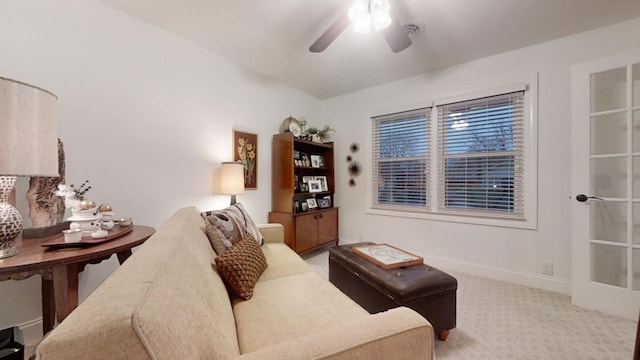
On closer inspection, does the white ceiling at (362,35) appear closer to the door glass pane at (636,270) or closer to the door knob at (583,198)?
the door knob at (583,198)

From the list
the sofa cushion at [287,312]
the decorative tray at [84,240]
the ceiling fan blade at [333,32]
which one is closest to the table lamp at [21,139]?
the decorative tray at [84,240]

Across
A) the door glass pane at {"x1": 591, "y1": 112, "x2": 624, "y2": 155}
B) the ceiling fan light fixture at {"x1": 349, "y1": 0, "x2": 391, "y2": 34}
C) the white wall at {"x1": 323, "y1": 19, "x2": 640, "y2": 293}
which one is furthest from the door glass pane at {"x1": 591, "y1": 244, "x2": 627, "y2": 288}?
the ceiling fan light fixture at {"x1": 349, "y1": 0, "x2": 391, "y2": 34}

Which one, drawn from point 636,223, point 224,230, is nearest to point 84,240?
point 224,230

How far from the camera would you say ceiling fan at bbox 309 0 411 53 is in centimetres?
159

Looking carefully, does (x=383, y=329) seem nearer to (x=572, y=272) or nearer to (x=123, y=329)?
(x=123, y=329)

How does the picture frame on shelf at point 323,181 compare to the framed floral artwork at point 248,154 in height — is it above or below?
below

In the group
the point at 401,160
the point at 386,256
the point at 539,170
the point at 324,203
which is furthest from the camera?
the point at 324,203

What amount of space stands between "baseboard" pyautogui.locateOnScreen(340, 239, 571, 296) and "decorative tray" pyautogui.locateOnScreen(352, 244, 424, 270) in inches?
52.5

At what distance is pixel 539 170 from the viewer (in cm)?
248

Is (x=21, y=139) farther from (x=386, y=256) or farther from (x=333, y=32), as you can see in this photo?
(x=386, y=256)

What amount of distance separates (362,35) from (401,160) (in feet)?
5.65

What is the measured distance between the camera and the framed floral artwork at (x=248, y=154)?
9.57ft

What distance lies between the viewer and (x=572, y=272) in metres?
2.13

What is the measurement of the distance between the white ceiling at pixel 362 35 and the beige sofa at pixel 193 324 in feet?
5.93
